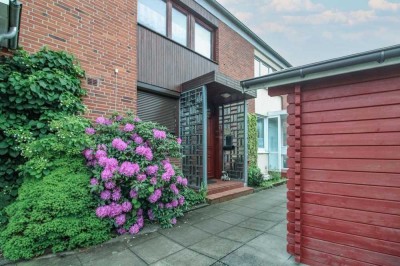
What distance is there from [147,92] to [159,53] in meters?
1.15

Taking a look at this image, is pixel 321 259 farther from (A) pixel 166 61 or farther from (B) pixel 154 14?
(B) pixel 154 14

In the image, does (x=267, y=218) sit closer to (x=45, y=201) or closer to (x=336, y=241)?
(x=336, y=241)

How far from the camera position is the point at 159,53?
5816 millimetres

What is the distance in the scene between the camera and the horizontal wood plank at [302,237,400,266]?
89.1 inches

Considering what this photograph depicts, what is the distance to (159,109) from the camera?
5.89 meters

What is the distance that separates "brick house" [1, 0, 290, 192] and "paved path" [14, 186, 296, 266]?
167cm

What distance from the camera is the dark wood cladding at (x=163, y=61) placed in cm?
546

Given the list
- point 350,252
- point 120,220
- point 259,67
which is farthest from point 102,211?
point 259,67

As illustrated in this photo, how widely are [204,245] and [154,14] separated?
19.1ft

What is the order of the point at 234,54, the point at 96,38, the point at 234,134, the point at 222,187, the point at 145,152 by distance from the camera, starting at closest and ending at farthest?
the point at 145,152 → the point at 96,38 → the point at 222,187 → the point at 234,134 → the point at 234,54

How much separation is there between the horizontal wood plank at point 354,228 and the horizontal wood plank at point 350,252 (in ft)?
0.59

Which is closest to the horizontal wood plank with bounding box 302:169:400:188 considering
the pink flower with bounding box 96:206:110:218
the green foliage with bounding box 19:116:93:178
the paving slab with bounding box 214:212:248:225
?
the paving slab with bounding box 214:212:248:225

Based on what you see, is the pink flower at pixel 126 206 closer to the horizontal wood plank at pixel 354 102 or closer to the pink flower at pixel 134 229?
the pink flower at pixel 134 229

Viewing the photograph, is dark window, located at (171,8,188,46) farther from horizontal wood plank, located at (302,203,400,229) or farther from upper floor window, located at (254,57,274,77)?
horizontal wood plank, located at (302,203,400,229)
